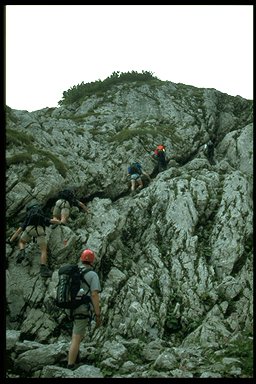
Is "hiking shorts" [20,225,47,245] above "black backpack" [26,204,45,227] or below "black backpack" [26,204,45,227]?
below

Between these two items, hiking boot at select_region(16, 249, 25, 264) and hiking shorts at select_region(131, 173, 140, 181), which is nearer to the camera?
hiking boot at select_region(16, 249, 25, 264)

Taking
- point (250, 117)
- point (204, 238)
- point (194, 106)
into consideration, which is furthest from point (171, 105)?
point (204, 238)

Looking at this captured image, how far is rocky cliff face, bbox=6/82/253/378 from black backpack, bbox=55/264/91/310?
76.4 inches

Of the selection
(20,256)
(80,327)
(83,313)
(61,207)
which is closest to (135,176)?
(61,207)

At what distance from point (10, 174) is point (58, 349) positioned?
12077 millimetres

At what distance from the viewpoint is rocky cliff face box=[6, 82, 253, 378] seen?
1241 centimetres

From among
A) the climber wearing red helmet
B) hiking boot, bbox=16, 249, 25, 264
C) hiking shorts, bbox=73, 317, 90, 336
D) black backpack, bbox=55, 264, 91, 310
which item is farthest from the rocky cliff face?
black backpack, bbox=55, 264, 91, 310

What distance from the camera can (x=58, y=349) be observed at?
12516 millimetres

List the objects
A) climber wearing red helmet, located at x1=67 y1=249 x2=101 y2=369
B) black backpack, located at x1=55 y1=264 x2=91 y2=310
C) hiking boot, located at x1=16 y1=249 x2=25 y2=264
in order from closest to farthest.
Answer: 1. climber wearing red helmet, located at x1=67 y1=249 x2=101 y2=369
2. black backpack, located at x1=55 y1=264 x2=91 y2=310
3. hiking boot, located at x1=16 y1=249 x2=25 y2=264

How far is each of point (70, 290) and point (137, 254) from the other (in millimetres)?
9753

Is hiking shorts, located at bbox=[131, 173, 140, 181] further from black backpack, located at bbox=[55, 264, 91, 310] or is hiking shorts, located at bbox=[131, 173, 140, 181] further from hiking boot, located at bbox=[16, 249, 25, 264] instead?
black backpack, located at bbox=[55, 264, 91, 310]

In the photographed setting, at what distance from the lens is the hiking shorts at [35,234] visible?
17.8 meters

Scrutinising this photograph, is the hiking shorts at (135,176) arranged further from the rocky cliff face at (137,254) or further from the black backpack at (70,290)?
the black backpack at (70,290)

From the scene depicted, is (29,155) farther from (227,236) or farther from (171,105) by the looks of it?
(171,105)
